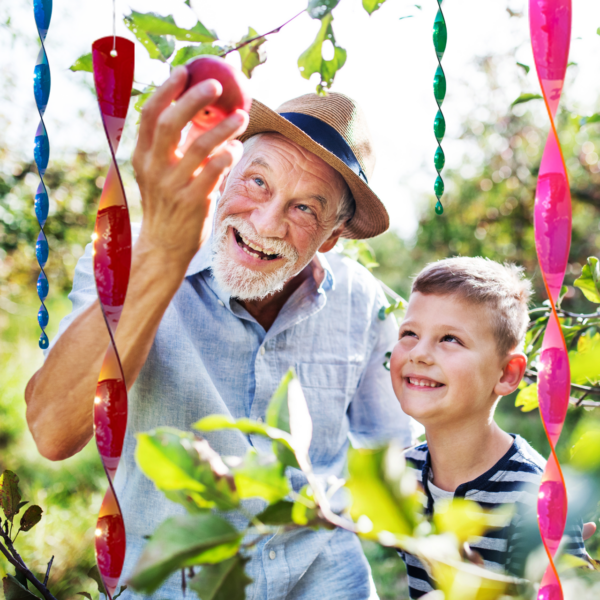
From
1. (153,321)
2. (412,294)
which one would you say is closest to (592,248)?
(412,294)

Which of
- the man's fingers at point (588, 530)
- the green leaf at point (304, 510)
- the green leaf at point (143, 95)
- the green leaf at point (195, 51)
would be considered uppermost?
the green leaf at point (195, 51)

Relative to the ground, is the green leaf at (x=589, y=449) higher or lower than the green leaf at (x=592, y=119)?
lower

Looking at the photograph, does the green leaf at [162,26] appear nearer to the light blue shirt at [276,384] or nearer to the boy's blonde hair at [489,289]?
the light blue shirt at [276,384]

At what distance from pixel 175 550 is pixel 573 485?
1.01 ft

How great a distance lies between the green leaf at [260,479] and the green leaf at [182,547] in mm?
31

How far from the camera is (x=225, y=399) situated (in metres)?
1.75

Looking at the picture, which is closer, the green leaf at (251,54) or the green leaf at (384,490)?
the green leaf at (384,490)

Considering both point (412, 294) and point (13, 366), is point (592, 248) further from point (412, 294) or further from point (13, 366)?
point (13, 366)

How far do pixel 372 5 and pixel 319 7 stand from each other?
93 mm

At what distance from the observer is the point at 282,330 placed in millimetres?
1896

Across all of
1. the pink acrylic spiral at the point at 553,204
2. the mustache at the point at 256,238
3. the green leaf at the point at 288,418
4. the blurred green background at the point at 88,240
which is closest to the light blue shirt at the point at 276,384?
the mustache at the point at 256,238

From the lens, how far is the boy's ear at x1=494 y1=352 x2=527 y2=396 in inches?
60.6

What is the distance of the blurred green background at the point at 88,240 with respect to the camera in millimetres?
3748

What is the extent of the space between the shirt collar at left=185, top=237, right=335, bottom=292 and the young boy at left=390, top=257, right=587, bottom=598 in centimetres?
49
